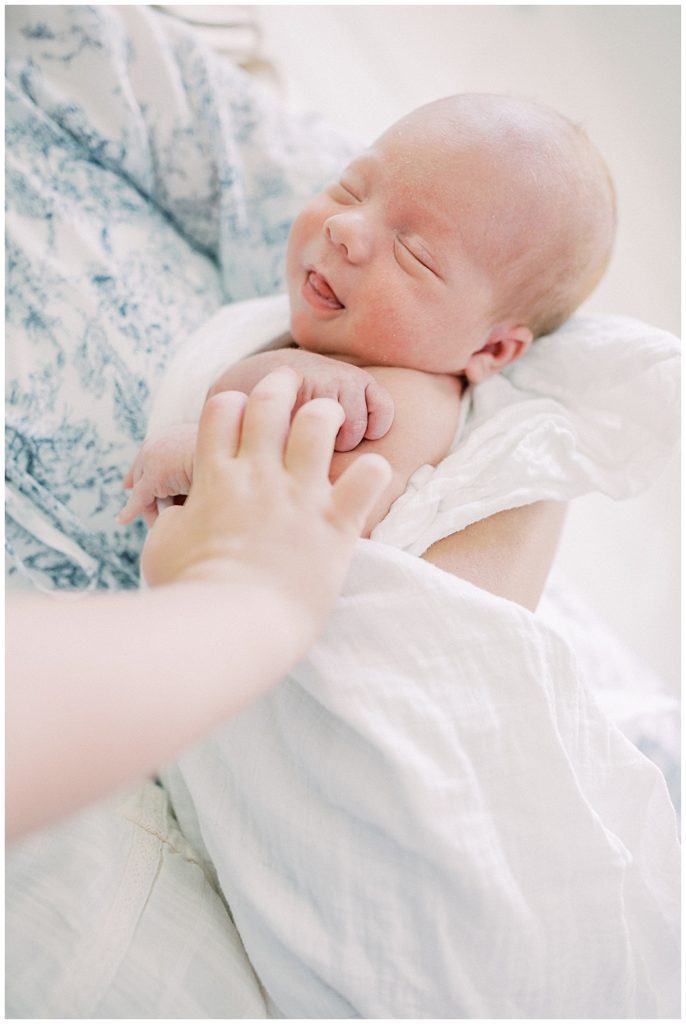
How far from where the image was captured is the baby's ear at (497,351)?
3.06 feet

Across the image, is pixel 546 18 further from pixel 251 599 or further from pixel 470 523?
pixel 251 599

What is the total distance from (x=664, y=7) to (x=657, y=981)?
58.2 inches

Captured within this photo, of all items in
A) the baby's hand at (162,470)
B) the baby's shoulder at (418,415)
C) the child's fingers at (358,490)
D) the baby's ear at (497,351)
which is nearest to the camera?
the child's fingers at (358,490)

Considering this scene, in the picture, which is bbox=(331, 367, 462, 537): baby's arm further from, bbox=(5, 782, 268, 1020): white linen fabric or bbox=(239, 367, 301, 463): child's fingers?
bbox=(5, 782, 268, 1020): white linen fabric

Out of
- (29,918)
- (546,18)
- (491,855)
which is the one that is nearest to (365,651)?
(491,855)

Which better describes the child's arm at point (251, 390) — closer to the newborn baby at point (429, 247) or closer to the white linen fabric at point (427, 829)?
the newborn baby at point (429, 247)

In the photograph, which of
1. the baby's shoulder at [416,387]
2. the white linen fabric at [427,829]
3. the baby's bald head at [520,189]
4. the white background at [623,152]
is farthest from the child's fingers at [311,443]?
the white background at [623,152]

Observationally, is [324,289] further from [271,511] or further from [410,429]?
[271,511]

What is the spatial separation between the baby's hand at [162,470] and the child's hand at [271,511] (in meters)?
0.13

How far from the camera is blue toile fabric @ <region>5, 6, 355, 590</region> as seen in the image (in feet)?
2.75

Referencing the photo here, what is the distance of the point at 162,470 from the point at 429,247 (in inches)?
14.6

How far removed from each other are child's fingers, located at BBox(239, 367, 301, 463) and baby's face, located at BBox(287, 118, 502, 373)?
0.29m

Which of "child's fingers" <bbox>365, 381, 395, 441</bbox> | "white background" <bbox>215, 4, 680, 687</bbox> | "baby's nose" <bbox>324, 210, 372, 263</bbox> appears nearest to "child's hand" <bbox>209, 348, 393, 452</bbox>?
"child's fingers" <bbox>365, 381, 395, 441</bbox>

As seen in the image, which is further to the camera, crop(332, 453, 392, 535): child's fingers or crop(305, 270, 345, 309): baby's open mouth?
crop(305, 270, 345, 309): baby's open mouth
